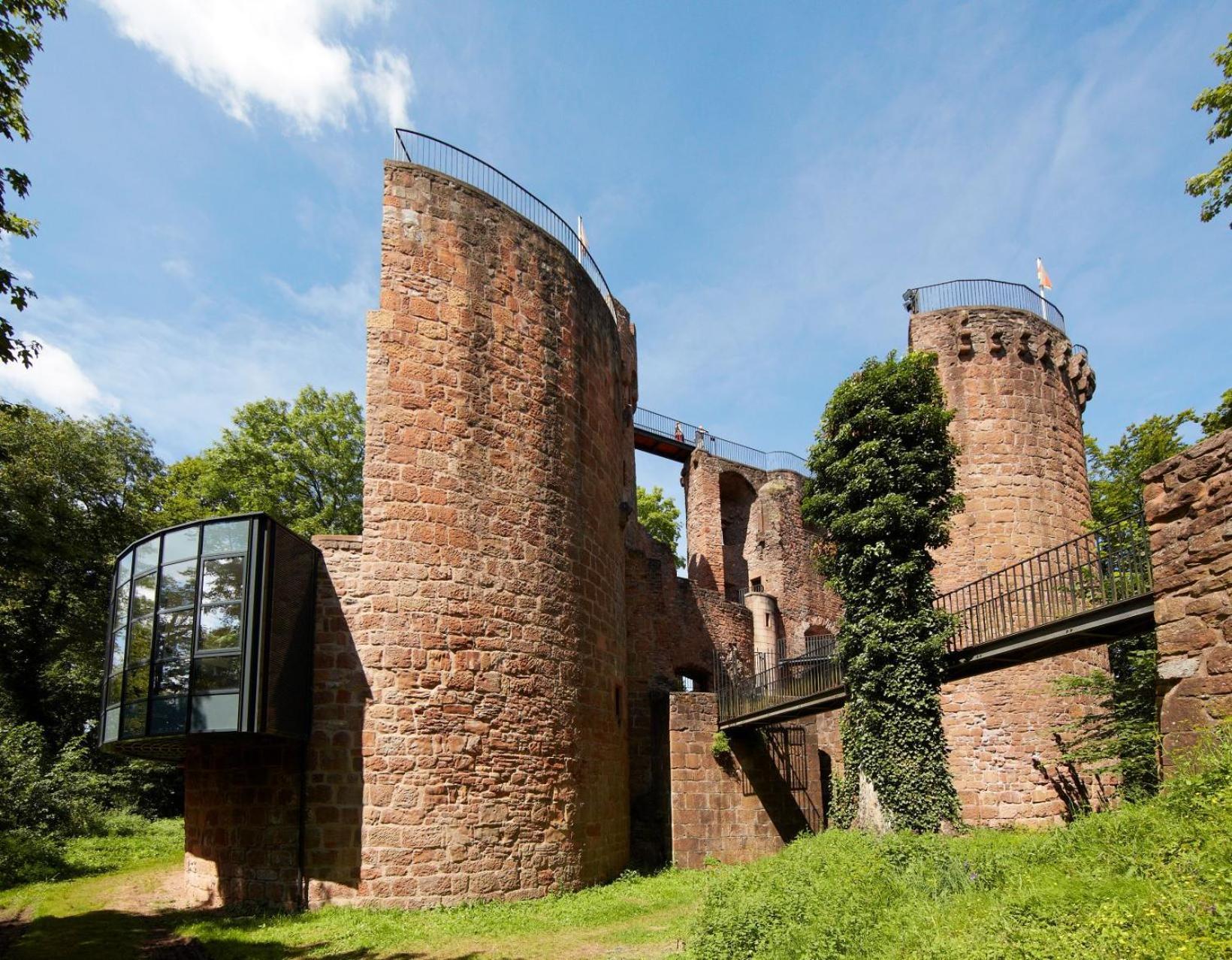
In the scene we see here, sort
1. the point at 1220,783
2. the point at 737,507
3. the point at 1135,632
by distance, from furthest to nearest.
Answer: the point at 737,507, the point at 1135,632, the point at 1220,783

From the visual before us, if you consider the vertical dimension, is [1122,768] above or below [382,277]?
below

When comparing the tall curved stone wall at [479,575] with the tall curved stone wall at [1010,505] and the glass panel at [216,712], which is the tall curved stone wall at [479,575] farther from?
the tall curved stone wall at [1010,505]

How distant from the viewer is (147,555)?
11.1 meters

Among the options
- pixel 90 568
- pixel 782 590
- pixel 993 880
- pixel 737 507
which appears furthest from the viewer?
pixel 737 507

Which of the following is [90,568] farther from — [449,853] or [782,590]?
[782,590]

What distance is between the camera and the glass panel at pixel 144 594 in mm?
10812

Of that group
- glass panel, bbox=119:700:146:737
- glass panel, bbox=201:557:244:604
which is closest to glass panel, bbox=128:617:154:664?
glass panel, bbox=119:700:146:737

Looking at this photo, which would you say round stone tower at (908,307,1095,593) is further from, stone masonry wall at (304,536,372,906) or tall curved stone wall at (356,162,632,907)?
stone masonry wall at (304,536,372,906)

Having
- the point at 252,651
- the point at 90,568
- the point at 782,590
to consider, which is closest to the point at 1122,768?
the point at 252,651

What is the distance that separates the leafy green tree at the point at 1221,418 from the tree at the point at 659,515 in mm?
21393

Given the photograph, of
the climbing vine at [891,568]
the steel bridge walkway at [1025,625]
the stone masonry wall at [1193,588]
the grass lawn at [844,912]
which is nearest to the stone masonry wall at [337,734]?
the grass lawn at [844,912]

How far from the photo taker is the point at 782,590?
27.8 m

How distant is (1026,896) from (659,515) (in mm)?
30410

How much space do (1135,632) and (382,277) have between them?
9882 mm
